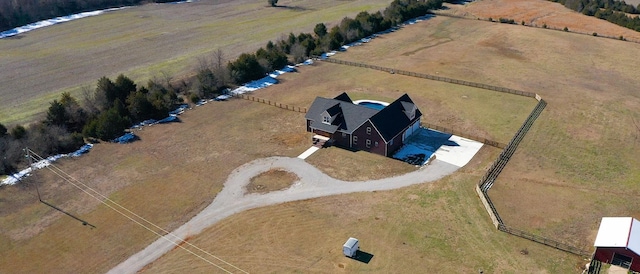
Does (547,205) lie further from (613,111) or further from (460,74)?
(460,74)

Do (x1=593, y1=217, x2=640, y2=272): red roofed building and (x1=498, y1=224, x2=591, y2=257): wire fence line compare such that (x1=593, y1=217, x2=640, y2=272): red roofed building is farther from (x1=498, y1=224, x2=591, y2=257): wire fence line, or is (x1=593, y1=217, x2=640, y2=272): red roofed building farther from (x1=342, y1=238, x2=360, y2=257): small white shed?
(x1=342, y1=238, x2=360, y2=257): small white shed

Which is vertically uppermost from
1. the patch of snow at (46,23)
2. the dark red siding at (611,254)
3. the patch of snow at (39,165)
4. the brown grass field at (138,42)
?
the patch of snow at (46,23)

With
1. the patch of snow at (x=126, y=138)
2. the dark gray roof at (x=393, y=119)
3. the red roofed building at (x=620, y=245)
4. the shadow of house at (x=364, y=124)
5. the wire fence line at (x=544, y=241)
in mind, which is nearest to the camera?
the red roofed building at (x=620, y=245)

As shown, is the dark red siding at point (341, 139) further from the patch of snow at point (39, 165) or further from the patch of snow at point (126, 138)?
the patch of snow at point (39, 165)

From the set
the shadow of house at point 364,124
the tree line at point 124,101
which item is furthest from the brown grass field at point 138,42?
the shadow of house at point 364,124

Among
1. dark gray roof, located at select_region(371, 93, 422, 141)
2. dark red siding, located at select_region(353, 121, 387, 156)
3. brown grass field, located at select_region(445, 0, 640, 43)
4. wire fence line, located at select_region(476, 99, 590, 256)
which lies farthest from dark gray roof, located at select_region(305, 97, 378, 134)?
brown grass field, located at select_region(445, 0, 640, 43)

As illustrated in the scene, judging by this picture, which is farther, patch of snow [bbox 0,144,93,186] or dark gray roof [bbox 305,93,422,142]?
dark gray roof [bbox 305,93,422,142]
